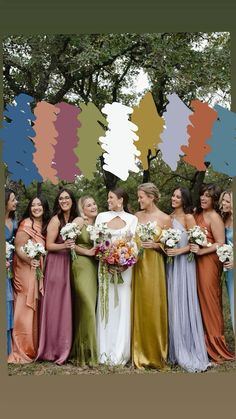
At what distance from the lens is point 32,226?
218 inches

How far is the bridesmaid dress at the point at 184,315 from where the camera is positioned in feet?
18.2

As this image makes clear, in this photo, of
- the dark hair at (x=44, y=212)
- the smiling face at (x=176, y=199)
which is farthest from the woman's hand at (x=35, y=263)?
the smiling face at (x=176, y=199)

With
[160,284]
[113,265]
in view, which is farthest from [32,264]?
[160,284]

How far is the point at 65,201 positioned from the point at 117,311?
1.18 meters

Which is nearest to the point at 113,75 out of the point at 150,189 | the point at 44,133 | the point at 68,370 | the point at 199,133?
the point at 44,133

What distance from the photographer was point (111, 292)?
5.48 m

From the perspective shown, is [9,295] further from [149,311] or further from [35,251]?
[149,311]

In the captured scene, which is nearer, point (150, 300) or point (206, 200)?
point (150, 300)

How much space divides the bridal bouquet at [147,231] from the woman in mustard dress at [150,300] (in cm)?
4

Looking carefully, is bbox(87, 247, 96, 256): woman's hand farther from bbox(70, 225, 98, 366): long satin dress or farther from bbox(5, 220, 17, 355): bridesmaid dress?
bbox(5, 220, 17, 355): bridesmaid dress

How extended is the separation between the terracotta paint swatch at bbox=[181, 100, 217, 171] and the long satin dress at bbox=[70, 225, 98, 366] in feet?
4.25

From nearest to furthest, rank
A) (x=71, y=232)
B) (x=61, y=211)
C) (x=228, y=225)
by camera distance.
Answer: (x=71, y=232)
(x=61, y=211)
(x=228, y=225)

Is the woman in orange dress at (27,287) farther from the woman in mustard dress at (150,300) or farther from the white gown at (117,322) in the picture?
the woman in mustard dress at (150,300)

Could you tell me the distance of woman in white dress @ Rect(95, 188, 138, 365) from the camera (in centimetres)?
549
